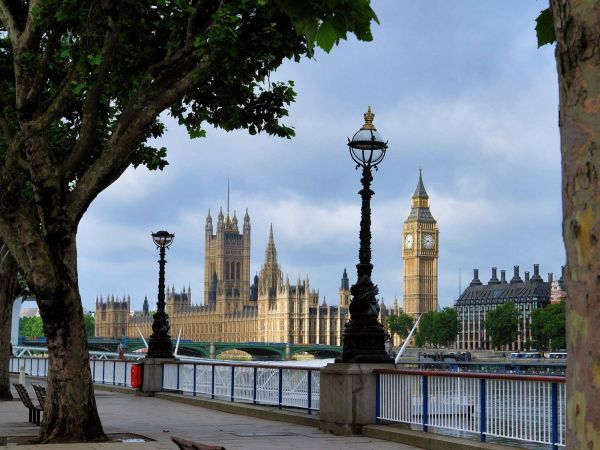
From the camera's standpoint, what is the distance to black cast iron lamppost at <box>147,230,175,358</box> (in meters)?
24.1

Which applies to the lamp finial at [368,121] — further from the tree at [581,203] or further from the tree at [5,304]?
the tree at [581,203]

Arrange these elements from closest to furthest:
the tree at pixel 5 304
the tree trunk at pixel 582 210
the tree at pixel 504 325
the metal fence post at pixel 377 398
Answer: the tree trunk at pixel 582 210
the metal fence post at pixel 377 398
the tree at pixel 5 304
the tree at pixel 504 325

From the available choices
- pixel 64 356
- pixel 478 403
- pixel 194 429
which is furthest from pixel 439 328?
pixel 64 356

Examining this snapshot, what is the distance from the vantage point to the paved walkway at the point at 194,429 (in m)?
12.1

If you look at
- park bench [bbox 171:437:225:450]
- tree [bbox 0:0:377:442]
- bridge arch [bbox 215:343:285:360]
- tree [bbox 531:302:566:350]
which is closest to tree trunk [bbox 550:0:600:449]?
park bench [bbox 171:437:225:450]

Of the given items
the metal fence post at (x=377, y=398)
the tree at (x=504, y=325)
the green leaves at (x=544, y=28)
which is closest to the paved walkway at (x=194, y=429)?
the metal fence post at (x=377, y=398)

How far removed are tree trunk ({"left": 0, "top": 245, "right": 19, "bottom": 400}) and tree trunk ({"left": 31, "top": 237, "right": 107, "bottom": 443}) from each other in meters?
9.10

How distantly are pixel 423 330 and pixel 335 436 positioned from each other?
527ft

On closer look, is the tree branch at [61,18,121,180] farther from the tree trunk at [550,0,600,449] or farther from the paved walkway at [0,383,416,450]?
the tree trunk at [550,0,600,449]

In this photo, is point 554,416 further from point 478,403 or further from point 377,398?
point 377,398

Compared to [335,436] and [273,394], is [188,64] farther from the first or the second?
[273,394]

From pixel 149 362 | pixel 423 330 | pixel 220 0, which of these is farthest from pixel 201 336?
pixel 220 0

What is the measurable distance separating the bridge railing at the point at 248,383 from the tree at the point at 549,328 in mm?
119682

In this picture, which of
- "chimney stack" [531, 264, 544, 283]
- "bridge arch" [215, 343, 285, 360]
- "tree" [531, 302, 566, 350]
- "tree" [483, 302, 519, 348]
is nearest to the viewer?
"bridge arch" [215, 343, 285, 360]
